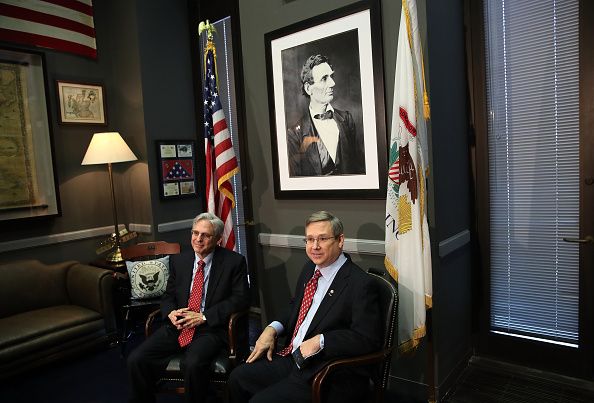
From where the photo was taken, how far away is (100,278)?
3.64 meters

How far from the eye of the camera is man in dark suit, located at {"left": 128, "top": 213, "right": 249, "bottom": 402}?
8.01 ft

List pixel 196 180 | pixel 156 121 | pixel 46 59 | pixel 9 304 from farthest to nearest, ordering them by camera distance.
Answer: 1. pixel 196 180
2. pixel 156 121
3. pixel 46 59
4. pixel 9 304

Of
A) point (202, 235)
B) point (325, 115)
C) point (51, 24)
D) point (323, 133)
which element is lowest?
point (202, 235)

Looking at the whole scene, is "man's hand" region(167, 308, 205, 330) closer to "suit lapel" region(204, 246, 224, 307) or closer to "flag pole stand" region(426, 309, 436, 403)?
"suit lapel" region(204, 246, 224, 307)

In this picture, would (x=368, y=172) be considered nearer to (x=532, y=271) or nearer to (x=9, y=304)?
(x=532, y=271)

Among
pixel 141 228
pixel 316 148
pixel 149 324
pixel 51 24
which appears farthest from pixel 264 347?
pixel 51 24

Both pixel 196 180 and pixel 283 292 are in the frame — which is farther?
pixel 196 180

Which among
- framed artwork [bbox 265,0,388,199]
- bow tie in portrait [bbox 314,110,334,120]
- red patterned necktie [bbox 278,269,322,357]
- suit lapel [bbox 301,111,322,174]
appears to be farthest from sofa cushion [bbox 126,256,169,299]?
bow tie in portrait [bbox 314,110,334,120]

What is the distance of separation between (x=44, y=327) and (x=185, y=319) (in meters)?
1.45

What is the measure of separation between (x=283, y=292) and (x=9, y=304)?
223 centimetres

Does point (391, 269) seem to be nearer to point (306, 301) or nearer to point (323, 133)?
point (306, 301)

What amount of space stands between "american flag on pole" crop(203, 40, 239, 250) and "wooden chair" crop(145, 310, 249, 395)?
82cm

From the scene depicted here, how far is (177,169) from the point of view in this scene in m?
4.65

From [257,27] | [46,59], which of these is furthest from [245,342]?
[46,59]
